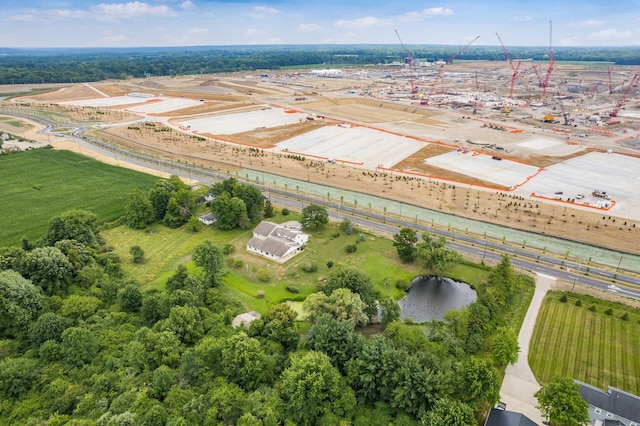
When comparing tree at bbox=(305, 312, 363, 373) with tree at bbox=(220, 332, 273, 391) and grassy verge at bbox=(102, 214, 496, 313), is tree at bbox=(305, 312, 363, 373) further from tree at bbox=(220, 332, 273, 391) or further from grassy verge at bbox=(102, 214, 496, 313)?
grassy verge at bbox=(102, 214, 496, 313)

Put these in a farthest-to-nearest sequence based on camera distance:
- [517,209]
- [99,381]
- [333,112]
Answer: [333,112]
[517,209]
[99,381]

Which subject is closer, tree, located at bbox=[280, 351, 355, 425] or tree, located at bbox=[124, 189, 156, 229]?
tree, located at bbox=[280, 351, 355, 425]

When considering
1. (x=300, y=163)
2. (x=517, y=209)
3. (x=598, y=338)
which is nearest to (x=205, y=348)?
(x=598, y=338)

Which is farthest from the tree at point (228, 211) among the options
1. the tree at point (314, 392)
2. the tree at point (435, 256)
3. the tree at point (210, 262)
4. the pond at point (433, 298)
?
the tree at point (314, 392)

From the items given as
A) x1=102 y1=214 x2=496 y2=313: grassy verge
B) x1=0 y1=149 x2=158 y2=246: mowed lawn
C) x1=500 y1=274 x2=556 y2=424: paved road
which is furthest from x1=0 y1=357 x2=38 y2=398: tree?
x1=500 y1=274 x2=556 y2=424: paved road

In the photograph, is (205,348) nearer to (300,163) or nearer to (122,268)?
(122,268)

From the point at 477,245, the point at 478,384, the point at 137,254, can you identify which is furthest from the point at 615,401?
the point at 137,254

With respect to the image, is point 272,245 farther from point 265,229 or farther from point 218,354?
point 218,354

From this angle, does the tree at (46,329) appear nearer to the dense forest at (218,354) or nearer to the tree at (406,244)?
the dense forest at (218,354)
